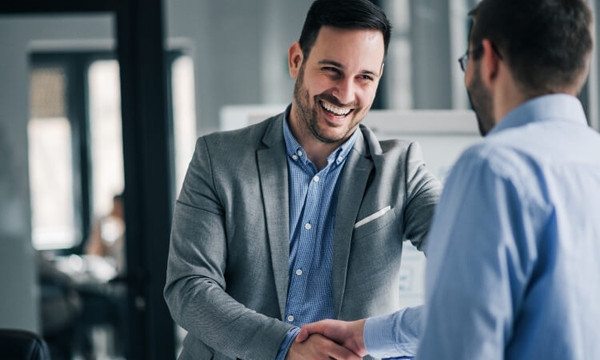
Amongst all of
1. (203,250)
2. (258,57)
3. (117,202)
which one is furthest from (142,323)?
(203,250)

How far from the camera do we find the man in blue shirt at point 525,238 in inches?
36.9

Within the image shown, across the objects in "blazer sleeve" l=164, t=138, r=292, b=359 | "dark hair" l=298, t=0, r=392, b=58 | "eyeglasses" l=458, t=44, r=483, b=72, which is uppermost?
"dark hair" l=298, t=0, r=392, b=58

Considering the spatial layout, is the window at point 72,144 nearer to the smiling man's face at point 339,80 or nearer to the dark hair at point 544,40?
the smiling man's face at point 339,80

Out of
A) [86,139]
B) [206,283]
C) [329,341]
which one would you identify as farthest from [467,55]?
[86,139]

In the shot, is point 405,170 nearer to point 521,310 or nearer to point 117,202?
point 521,310

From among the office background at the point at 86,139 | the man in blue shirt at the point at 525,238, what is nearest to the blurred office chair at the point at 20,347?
the man in blue shirt at the point at 525,238

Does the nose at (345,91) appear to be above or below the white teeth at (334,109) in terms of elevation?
above

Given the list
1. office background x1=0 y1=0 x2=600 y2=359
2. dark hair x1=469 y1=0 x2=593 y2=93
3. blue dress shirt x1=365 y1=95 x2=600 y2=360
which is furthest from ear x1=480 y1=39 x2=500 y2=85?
office background x1=0 y1=0 x2=600 y2=359

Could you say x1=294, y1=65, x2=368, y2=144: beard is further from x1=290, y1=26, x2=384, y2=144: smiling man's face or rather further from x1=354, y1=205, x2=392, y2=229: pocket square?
x1=354, y1=205, x2=392, y2=229: pocket square

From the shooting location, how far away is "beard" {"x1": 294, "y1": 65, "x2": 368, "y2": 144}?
5.56ft

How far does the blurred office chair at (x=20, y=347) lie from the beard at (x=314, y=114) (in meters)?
0.83

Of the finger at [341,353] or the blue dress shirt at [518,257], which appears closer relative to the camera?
the blue dress shirt at [518,257]

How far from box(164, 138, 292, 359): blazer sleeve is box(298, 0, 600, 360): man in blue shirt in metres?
0.59

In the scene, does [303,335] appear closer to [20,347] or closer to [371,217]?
[371,217]
